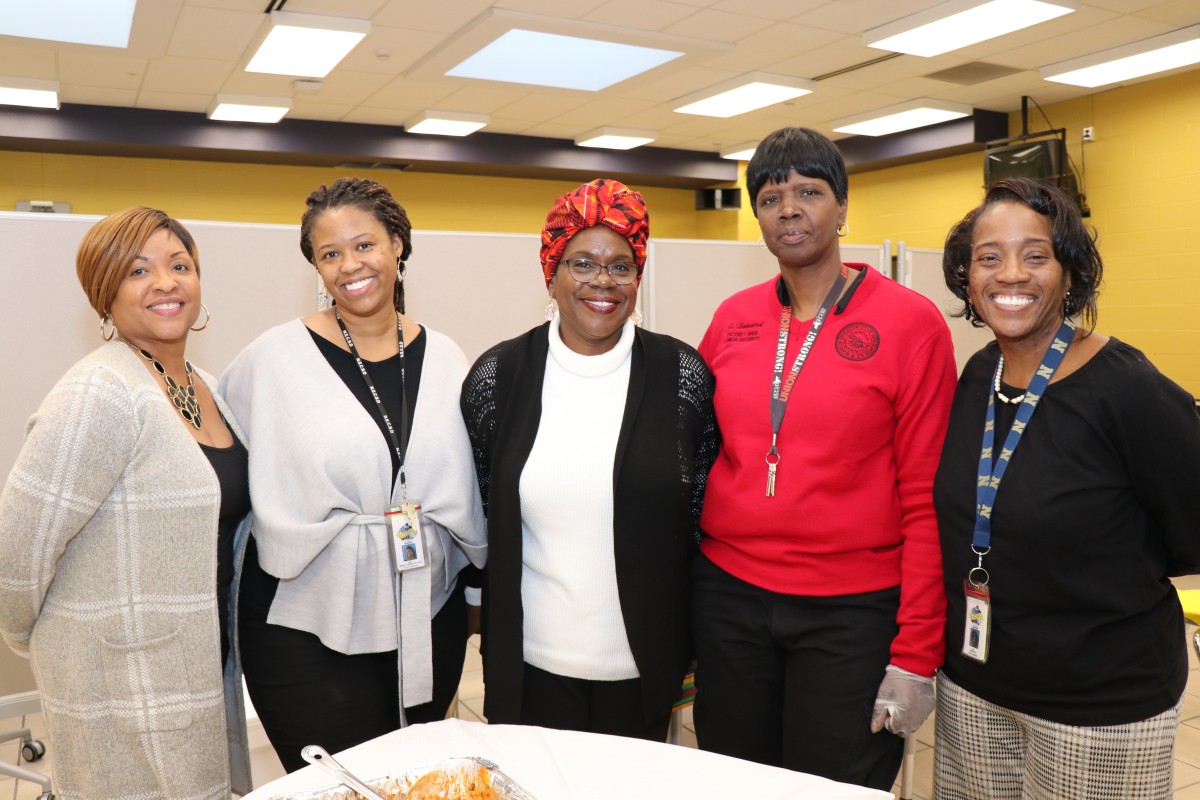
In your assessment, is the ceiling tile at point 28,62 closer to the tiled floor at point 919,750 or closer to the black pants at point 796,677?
the tiled floor at point 919,750

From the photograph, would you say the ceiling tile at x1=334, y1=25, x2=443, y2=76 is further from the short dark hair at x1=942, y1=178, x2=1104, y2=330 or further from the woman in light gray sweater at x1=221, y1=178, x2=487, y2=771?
the short dark hair at x1=942, y1=178, x2=1104, y2=330

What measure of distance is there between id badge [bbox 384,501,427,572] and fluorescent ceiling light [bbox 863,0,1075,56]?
4971 millimetres

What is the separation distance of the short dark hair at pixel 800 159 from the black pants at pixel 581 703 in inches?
38.9

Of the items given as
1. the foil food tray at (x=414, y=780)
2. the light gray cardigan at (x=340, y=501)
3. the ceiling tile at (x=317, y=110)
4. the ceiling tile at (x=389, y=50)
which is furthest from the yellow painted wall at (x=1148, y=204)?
the foil food tray at (x=414, y=780)

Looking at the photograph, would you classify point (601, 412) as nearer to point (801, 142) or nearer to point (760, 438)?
point (760, 438)

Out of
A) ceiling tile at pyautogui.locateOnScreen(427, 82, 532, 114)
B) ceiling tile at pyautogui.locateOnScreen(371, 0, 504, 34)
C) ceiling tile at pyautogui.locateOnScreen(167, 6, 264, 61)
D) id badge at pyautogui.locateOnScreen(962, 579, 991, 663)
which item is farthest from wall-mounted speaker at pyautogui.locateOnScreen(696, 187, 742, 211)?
id badge at pyautogui.locateOnScreen(962, 579, 991, 663)

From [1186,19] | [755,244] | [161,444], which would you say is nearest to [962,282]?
[161,444]

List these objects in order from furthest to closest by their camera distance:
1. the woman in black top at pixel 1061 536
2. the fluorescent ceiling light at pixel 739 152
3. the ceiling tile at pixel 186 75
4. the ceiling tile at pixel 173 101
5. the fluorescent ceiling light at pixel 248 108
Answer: the fluorescent ceiling light at pixel 739 152, the ceiling tile at pixel 173 101, the fluorescent ceiling light at pixel 248 108, the ceiling tile at pixel 186 75, the woman in black top at pixel 1061 536

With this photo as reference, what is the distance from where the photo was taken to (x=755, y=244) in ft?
15.0

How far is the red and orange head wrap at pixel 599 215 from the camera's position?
1804 mm

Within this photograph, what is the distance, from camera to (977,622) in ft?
5.15

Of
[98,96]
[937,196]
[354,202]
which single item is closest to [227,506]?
[354,202]

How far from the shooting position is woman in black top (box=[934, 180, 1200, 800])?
1.48m

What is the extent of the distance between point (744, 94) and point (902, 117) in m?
1.79
